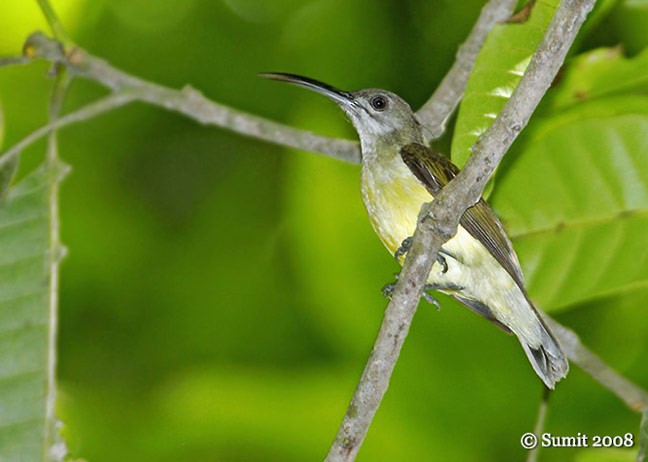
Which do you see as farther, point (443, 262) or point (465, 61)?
point (465, 61)

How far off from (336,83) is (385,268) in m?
1.23

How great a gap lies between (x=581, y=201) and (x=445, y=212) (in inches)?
36.4

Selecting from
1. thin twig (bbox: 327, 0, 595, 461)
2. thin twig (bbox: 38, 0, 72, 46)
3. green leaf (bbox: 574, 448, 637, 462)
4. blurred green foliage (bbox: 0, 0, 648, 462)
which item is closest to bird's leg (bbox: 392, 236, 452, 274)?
blurred green foliage (bbox: 0, 0, 648, 462)

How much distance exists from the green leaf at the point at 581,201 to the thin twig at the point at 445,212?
806 millimetres

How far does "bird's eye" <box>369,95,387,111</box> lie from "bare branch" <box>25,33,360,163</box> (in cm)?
29

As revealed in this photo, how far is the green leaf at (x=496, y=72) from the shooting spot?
8.48 ft

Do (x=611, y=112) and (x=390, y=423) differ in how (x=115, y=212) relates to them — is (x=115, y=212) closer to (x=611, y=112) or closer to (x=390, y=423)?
(x=390, y=423)

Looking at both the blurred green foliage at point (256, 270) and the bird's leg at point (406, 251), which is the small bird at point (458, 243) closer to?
the bird's leg at point (406, 251)

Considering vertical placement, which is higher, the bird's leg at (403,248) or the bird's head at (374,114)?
the bird's head at (374,114)

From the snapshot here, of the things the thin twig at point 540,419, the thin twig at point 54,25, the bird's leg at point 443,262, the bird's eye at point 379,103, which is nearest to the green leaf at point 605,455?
the thin twig at point 540,419

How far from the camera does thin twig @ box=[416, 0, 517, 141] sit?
124 inches

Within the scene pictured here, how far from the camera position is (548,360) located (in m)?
2.80

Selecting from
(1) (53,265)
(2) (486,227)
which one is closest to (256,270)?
(1) (53,265)

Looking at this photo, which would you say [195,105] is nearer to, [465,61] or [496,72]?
[465,61]
